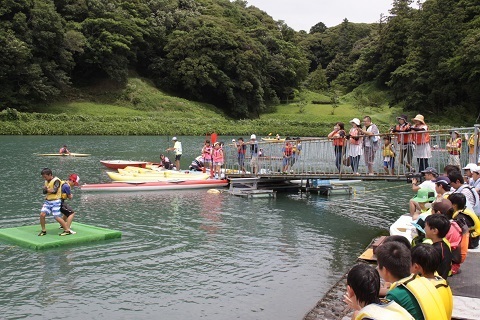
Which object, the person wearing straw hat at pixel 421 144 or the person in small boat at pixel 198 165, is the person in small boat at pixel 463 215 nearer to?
the person wearing straw hat at pixel 421 144

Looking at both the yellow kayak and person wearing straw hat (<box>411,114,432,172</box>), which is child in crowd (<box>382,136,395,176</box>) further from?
the yellow kayak

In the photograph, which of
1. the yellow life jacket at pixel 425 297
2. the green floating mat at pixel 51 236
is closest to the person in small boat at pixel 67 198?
the green floating mat at pixel 51 236

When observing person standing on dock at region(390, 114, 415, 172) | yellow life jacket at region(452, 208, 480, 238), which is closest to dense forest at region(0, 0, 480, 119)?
person standing on dock at region(390, 114, 415, 172)

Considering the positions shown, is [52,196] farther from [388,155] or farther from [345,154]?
[388,155]

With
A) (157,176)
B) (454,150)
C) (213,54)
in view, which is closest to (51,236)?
(157,176)

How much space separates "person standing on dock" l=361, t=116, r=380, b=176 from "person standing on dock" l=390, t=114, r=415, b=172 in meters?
0.71

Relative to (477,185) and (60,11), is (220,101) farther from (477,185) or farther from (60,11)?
(477,185)

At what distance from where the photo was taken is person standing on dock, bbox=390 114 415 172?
14680mm

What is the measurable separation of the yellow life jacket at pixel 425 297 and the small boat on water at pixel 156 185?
59.7 ft

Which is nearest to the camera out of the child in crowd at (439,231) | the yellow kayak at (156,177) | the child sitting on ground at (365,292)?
the child sitting on ground at (365,292)

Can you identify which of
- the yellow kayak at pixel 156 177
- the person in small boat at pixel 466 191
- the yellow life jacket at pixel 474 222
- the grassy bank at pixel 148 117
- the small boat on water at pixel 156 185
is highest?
Result: the grassy bank at pixel 148 117

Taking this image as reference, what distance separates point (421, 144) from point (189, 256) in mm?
7261

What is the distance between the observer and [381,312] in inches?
149

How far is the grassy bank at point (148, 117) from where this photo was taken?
5525cm
